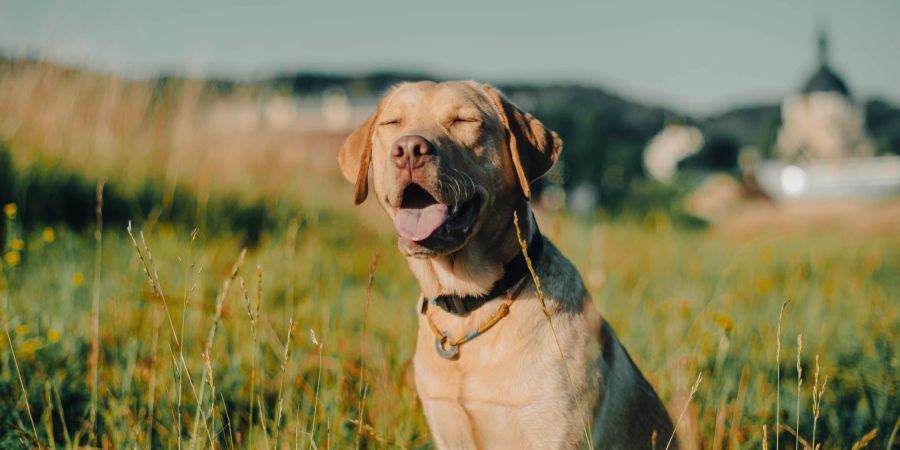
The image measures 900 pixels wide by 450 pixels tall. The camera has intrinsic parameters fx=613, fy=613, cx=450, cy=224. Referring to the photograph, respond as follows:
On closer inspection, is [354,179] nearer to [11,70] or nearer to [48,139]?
[48,139]

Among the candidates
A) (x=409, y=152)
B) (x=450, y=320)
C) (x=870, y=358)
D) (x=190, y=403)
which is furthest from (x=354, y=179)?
(x=870, y=358)

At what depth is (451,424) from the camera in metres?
2.11

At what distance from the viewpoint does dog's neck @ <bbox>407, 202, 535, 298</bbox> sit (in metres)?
2.31

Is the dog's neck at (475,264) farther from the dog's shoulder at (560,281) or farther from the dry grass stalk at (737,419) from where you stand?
the dry grass stalk at (737,419)

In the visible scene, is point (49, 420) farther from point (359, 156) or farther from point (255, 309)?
point (359, 156)

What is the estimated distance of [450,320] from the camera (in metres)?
2.32

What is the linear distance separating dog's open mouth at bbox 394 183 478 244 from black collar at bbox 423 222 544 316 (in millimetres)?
214

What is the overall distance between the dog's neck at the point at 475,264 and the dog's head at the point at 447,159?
1.8 inches

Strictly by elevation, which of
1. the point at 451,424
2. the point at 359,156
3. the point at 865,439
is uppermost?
the point at 359,156

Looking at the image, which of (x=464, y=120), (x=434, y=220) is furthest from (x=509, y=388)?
(x=464, y=120)

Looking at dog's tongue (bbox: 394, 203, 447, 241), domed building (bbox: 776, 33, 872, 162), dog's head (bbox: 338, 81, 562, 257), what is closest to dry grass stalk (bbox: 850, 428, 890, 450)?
dog's head (bbox: 338, 81, 562, 257)

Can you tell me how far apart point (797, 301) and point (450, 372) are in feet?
12.5

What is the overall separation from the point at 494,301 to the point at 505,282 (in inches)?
3.3

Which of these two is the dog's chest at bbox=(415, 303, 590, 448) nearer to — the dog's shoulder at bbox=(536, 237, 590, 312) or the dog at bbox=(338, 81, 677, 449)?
the dog at bbox=(338, 81, 677, 449)
